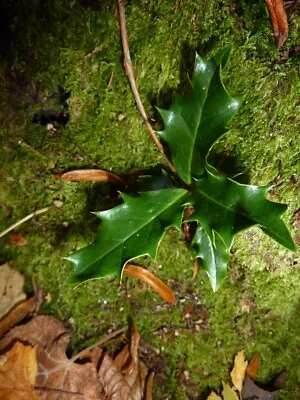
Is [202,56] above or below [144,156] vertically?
above

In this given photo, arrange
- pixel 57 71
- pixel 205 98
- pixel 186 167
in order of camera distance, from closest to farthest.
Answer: pixel 205 98, pixel 186 167, pixel 57 71

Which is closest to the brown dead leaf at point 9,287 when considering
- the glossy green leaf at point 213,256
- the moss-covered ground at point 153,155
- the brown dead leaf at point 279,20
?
the moss-covered ground at point 153,155

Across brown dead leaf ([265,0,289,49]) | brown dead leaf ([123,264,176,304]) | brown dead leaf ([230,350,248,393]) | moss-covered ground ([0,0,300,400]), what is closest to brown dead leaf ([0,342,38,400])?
moss-covered ground ([0,0,300,400])

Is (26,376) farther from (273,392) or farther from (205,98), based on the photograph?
(205,98)

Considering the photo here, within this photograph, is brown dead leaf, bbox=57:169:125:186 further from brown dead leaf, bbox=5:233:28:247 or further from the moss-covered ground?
brown dead leaf, bbox=5:233:28:247

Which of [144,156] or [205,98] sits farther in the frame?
[144,156]

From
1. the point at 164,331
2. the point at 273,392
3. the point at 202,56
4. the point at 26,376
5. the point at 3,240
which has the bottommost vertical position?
Answer: the point at 273,392

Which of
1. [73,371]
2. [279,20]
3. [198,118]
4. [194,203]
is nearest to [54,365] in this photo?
[73,371]

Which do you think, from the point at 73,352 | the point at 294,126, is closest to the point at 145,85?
the point at 294,126

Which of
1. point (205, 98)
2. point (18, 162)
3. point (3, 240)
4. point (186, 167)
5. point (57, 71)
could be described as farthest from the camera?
point (3, 240)
